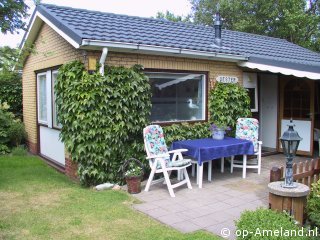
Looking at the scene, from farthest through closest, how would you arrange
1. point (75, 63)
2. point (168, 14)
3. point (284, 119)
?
point (168, 14)
point (284, 119)
point (75, 63)

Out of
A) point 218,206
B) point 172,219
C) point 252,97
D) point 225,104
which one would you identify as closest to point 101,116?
point 172,219

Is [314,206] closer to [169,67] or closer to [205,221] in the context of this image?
[205,221]

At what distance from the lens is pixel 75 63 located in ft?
23.3

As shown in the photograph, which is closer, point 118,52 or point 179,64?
point 118,52

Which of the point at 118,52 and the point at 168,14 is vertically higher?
the point at 168,14

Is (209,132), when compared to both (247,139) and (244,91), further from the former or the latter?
(244,91)

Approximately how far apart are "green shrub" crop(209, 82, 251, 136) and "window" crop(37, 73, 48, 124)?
187 inches

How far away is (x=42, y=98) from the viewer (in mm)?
10305

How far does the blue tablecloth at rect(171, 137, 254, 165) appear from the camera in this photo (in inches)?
278

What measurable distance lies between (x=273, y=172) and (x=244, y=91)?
15.1 feet

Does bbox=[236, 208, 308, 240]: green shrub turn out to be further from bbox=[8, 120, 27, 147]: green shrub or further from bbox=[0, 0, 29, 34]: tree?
bbox=[8, 120, 27, 147]: green shrub

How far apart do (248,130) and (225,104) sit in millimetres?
914

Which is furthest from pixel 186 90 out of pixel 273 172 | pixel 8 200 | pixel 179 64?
pixel 8 200

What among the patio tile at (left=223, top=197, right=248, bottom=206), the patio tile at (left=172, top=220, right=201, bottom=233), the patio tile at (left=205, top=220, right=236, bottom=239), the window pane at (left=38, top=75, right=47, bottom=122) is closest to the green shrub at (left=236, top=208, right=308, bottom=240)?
the patio tile at (left=205, top=220, right=236, bottom=239)
